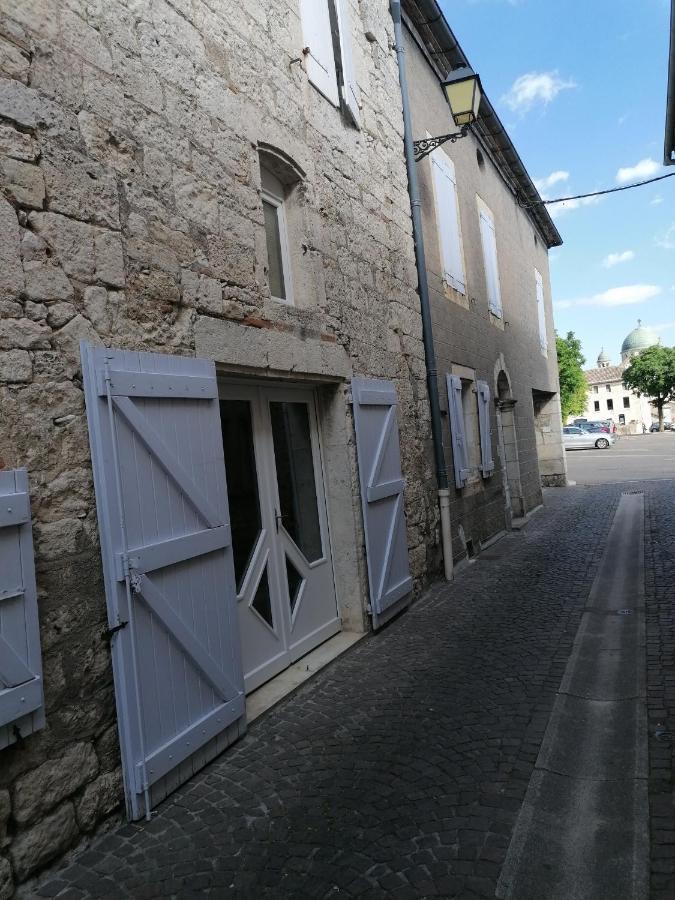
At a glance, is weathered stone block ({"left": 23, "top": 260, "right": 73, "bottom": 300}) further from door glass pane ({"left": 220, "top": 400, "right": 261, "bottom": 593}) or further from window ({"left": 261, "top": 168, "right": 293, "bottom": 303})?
window ({"left": 261, "top": 168, "right": 293, "bottom": 303})

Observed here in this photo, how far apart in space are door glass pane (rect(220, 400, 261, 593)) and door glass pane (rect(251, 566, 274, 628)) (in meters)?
0.22

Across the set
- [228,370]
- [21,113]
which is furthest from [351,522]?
[21,113]

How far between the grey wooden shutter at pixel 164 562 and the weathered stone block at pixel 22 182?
0.64 meters

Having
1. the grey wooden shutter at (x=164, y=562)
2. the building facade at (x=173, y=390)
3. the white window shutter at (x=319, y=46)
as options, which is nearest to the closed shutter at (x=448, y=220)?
the building facade at (x=173, y=390)

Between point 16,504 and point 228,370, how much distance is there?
1.73 m

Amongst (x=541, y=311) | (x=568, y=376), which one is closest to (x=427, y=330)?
(x=541, y=311)

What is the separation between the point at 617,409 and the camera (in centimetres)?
8262

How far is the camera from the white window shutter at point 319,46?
5.31 meters

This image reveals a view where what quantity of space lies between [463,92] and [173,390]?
5.61 metres

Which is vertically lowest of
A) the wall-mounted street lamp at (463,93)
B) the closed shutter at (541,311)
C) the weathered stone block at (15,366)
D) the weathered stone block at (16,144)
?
the weathered stone block at (15,366)

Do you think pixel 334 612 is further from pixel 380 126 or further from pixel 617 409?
pixel 617 409

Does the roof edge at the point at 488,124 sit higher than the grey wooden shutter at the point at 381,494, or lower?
higher

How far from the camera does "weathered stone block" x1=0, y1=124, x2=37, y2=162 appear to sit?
2.68 meters

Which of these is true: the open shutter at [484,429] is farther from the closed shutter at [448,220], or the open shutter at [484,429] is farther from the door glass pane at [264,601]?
the door glass pane at [264,601]
